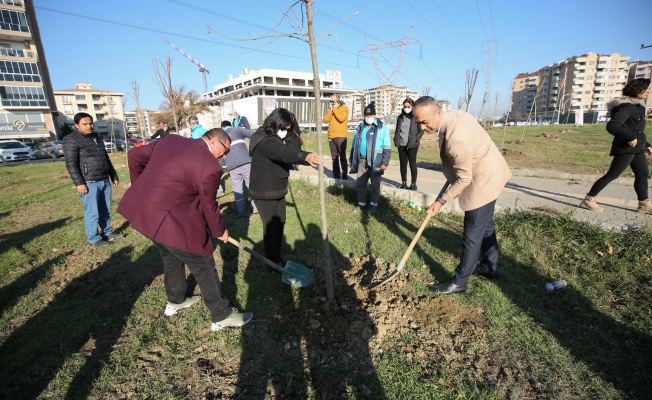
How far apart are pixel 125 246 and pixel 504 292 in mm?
5219

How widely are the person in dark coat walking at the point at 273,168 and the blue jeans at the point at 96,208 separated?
2925mm

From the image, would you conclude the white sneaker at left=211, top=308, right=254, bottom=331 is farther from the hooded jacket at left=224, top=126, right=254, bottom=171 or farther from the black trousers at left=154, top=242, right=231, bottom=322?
the hooded jacket at left=224, top=126, right=254, bottom=171

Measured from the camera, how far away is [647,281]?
2965 mm

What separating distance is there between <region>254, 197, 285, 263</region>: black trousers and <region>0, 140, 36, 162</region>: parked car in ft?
97.7

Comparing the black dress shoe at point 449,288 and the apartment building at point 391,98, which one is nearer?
the black dress shoe at point 449,288

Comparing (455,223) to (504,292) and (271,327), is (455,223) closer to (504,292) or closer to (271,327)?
(504,292)

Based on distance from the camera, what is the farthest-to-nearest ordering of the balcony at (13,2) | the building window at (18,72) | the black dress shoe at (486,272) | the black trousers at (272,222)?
the building window at (18,72) → the balcony at (13,2) → the black trousers at (272,222) → the black dress shoe at (486,272)

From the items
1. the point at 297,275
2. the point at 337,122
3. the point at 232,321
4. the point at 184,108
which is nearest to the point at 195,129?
the point at 337,122

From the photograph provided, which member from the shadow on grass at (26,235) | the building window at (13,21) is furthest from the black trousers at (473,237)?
the building window at (13,21)

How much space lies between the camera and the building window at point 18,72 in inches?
1478

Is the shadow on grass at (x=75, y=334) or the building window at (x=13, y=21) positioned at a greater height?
the building window at (x=13, y=21)

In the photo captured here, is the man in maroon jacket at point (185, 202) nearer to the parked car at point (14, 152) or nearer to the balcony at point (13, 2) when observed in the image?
the parked car at point (14, 152)

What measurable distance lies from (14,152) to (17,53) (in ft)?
89.0

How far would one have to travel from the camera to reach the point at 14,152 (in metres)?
22.4
